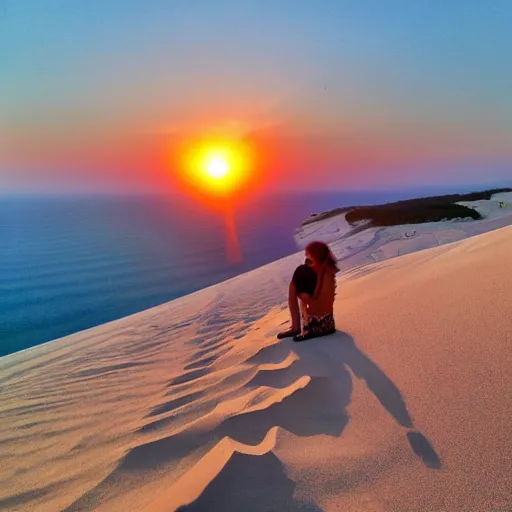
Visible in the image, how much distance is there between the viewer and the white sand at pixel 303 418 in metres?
1.71

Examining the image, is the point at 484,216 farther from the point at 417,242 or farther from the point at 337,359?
the point at 337,359

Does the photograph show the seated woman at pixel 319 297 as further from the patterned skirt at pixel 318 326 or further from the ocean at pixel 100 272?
the ocean at pixel 100 272

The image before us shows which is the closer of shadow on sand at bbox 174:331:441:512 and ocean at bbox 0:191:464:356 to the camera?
shadow on sand at bbox 174:331:441:512

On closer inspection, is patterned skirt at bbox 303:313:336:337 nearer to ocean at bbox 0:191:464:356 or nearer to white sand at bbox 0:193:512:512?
white sand at bbox 0:193:512:512

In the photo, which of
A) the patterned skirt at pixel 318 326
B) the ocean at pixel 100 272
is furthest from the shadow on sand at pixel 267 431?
the ocean at pixel 100 272

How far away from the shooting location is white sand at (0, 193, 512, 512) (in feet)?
5.61

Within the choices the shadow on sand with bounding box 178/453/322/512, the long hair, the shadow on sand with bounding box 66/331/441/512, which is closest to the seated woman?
the long hair

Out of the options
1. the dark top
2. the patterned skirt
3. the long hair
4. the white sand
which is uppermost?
the long hair

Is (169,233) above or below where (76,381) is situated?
above

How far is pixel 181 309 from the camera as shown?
8594mm

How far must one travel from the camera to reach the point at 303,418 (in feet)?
7.68

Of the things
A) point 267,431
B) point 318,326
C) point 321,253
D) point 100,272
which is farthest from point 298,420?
point 100,272

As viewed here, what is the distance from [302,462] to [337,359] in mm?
1399

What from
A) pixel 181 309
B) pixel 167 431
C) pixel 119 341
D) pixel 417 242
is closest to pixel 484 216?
pixel 417 242
